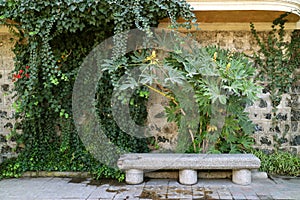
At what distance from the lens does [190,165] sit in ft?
12.4

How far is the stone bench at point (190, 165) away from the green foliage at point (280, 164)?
0.70 m

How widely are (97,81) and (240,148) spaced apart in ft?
8.26

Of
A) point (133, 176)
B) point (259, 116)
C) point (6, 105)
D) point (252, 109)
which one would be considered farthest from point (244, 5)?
point (6, 105)

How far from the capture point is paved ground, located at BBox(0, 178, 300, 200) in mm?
3418

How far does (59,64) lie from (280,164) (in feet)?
12.5

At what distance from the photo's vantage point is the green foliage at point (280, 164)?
4.29 meters

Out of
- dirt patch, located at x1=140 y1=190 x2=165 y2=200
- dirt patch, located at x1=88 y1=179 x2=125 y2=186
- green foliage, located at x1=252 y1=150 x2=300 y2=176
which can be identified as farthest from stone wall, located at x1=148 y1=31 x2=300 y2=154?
dirt patch, located at x1=140 y1=190 x2=165 y2=200

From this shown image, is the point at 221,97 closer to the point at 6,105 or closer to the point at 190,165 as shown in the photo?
the point at 190,165

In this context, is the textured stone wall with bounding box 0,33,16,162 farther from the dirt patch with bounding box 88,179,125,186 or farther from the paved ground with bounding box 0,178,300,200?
the dirt patch with bounding box 88,179,125,186

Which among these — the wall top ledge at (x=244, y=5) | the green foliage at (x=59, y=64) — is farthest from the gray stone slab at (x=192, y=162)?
the wall top ledge at (x=244, y=5)

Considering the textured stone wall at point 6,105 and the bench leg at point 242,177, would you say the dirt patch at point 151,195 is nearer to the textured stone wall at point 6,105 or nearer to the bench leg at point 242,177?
the bench leg at point 242,177

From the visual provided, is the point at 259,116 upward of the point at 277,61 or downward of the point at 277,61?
downward

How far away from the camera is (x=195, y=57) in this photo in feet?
13.2

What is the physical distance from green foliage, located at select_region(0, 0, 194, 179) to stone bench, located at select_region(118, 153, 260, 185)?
14.7 inches
